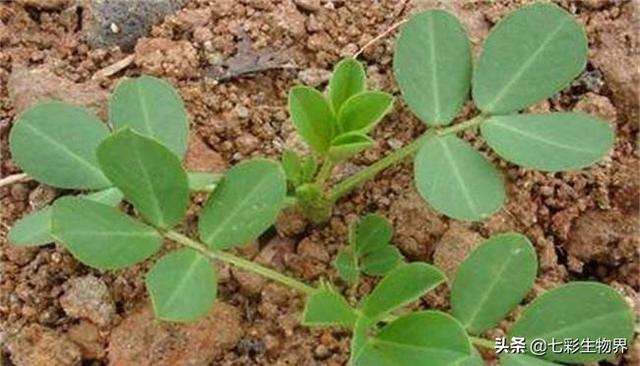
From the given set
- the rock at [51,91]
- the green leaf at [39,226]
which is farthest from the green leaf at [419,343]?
the rock at [51,91]

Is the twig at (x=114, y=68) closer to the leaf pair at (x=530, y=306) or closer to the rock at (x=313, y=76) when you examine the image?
the rock at (x=313, y=76)

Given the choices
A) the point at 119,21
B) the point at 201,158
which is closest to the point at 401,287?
the point at 201,158

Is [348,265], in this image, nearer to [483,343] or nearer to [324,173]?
[324,173]

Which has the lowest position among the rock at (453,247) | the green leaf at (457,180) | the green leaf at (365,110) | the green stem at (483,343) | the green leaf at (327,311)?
the rock at (453,247)

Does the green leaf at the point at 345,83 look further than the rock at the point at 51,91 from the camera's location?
No

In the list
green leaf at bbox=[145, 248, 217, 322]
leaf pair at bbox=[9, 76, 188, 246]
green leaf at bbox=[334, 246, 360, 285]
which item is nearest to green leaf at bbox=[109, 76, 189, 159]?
leaf pair at bbox=[9, 76, 188, 246]

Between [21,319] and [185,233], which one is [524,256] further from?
[21,319]
